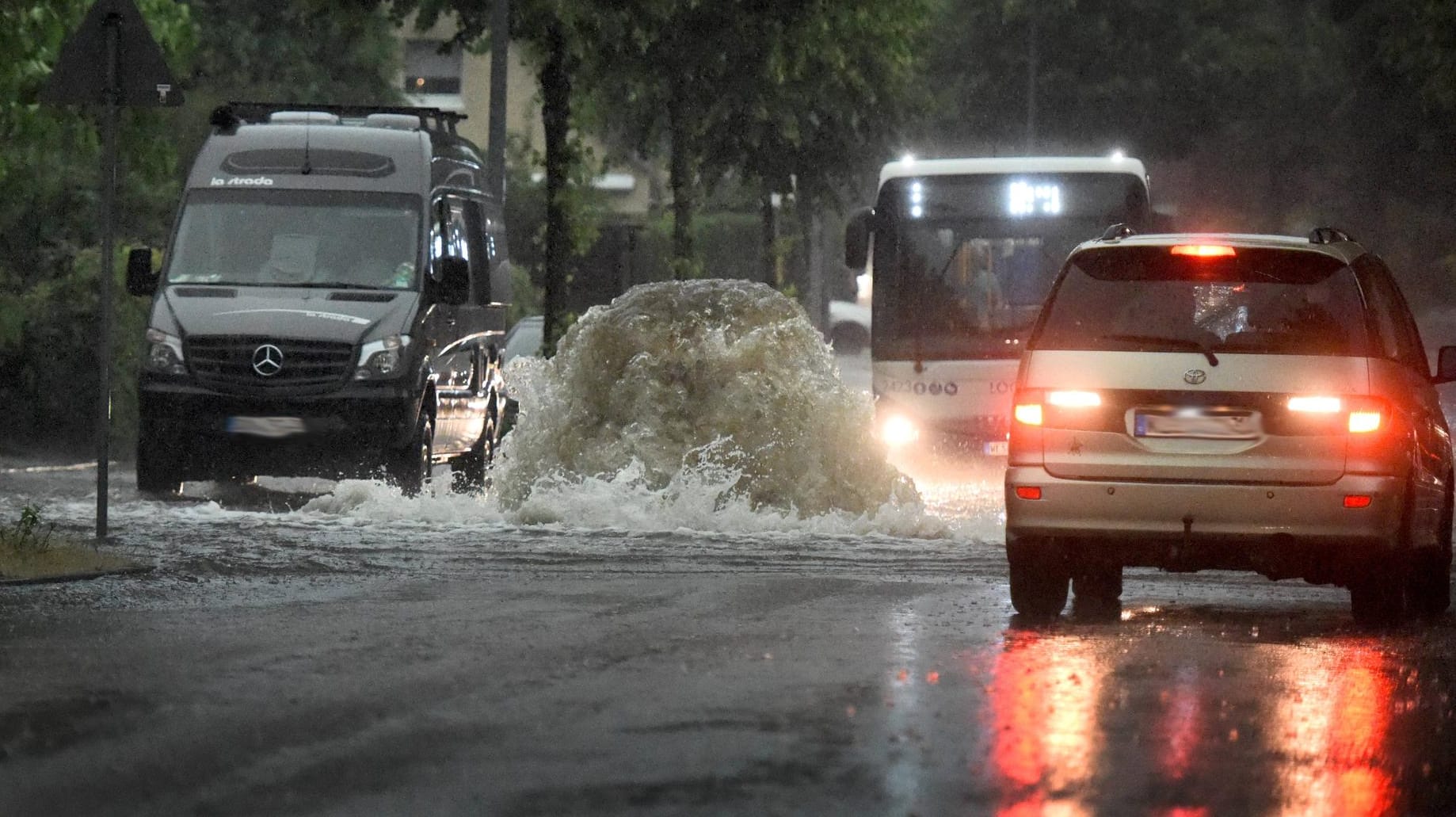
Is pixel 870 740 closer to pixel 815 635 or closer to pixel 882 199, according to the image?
pixel 815 635

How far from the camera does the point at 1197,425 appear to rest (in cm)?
1100

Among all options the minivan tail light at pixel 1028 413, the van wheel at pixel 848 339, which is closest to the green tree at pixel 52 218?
the minivan tail light at pixel 1028 413

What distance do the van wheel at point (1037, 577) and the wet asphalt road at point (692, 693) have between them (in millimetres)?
160

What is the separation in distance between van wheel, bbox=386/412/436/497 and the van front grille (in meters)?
0.61

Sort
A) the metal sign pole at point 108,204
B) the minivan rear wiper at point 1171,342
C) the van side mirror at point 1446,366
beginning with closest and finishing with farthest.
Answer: the minivan rear wiper at point 1171,342 → the van side mirror at point 1446,366 → the metal sign pole at point 108,204

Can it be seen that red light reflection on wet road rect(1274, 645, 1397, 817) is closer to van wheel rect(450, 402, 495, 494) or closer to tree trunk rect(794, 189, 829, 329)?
van wheel rect(450, 402, 495, 494)

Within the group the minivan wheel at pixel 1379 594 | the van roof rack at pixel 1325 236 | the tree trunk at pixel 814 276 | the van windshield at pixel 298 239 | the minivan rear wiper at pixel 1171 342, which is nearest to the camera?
the minivan rear wiper at pixel 1171 342

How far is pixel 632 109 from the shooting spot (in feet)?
120

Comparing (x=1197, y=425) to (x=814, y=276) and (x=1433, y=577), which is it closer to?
(x=1433, y=577)

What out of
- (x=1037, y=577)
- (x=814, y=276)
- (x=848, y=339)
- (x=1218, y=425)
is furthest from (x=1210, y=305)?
(x=848, y=339)

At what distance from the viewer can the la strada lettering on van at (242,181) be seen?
19.2 meters

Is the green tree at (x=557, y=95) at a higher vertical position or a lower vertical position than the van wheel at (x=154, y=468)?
higher

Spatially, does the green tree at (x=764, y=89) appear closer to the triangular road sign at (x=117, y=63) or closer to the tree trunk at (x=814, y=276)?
the tree trunk at (x=814, y=276)

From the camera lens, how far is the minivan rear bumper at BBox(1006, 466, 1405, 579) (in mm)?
10922
